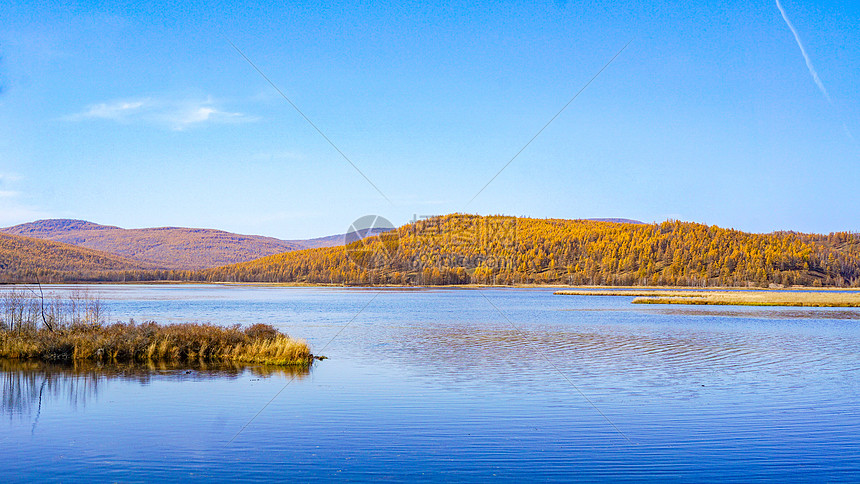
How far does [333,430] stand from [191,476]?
3350mm

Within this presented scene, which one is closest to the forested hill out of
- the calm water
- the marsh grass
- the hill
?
the hill

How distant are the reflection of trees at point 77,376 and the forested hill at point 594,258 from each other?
146m

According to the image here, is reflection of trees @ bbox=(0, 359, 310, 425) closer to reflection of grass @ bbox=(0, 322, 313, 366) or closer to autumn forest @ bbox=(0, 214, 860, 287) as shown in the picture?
reflection of grass @ bbox=(0, 322, 313, 366)

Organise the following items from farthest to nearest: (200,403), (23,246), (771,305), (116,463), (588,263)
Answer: (23,246) → (588,263) → (771,305) → (200,403) → (116,463)

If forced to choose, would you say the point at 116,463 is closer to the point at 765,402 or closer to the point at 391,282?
the point at 765,402

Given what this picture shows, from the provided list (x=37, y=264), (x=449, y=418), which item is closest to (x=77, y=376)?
(x=449, y=418)

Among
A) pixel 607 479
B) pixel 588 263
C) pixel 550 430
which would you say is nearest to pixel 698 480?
pixel 607 479

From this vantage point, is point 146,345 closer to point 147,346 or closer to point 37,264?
point 147,346

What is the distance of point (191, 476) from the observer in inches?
356

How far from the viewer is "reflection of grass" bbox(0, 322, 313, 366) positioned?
20688 mm

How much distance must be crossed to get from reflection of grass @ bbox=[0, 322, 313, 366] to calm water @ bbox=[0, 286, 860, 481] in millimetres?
1016

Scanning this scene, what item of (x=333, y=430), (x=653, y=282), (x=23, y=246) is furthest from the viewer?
(x=23, y=246)

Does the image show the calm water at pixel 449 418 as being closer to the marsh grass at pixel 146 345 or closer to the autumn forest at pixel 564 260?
the marsh grass at pixel 146 345

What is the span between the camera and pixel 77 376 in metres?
17.8
